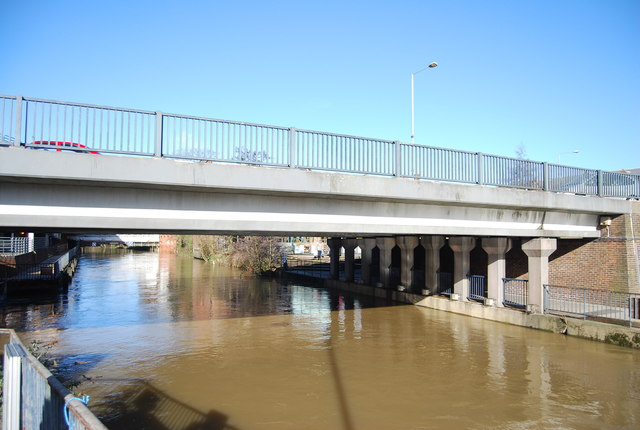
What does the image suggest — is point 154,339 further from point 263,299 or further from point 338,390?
point 263,299

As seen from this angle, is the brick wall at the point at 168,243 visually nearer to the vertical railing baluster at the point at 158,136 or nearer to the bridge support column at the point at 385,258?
the bridge support column at the point at 385,258

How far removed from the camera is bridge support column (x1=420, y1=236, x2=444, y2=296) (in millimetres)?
22547

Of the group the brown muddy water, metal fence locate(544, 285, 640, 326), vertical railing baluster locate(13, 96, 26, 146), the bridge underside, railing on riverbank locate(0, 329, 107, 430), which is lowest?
the brown muddy water

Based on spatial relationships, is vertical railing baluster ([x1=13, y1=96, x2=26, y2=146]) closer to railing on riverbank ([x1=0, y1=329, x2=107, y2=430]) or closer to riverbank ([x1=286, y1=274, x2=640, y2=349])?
railing on riverbank ([x1=0, y1=329, x2=107, y2=430])

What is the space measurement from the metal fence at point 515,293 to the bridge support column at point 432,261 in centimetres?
354

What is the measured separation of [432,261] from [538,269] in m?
5.98

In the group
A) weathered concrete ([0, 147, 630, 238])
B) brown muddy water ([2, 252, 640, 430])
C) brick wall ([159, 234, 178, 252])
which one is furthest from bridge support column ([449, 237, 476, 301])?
brick wall ([159, 234, 178, 252])

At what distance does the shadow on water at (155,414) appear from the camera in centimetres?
845

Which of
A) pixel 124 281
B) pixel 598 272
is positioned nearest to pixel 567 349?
pixel 598 272

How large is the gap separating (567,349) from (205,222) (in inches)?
475

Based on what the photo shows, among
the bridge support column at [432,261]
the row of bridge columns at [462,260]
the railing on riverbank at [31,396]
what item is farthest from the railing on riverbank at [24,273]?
the railing on riverbank at [31,396]

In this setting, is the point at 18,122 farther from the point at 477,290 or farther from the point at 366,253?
the point at 366,253

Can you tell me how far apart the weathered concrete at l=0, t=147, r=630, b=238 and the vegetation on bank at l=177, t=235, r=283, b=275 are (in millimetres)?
28122

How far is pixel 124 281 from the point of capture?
1439 inches
